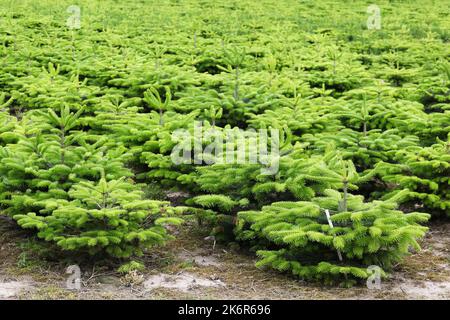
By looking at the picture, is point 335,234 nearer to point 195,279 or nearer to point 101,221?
point 195,279

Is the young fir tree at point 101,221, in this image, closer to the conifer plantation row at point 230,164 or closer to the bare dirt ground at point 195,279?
the conifer plantation row at point 230,164

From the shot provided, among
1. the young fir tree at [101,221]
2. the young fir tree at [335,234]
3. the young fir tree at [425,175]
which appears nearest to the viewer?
the young fir tree at [335,234]

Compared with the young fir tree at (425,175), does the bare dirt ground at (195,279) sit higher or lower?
lower

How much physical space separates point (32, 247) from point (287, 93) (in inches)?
242

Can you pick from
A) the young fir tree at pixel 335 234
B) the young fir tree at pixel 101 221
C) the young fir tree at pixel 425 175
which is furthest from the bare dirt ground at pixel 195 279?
the young fir tree at pixel 425 175

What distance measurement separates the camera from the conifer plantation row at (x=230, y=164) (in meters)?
6.21

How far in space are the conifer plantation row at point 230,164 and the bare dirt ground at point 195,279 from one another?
7.5 inches

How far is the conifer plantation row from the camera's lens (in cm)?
621

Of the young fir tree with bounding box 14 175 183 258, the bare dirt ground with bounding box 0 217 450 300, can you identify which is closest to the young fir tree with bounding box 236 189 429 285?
the bare dirt ground with bounding box 0 217 450 300

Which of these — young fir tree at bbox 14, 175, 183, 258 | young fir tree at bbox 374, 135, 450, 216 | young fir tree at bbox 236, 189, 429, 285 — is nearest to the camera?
young fir tree at bbox 236, 189, 429, 285

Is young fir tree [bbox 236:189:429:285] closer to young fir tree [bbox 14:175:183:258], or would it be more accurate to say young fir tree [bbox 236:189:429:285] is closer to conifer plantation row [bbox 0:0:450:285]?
conifer plantation row [bbox 0:0:450:285]

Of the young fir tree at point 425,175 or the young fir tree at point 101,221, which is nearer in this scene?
the young fir tree at point 101,221

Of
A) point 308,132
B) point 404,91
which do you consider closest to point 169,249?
point 308,132

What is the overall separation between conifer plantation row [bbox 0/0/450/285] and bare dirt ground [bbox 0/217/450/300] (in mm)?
192
